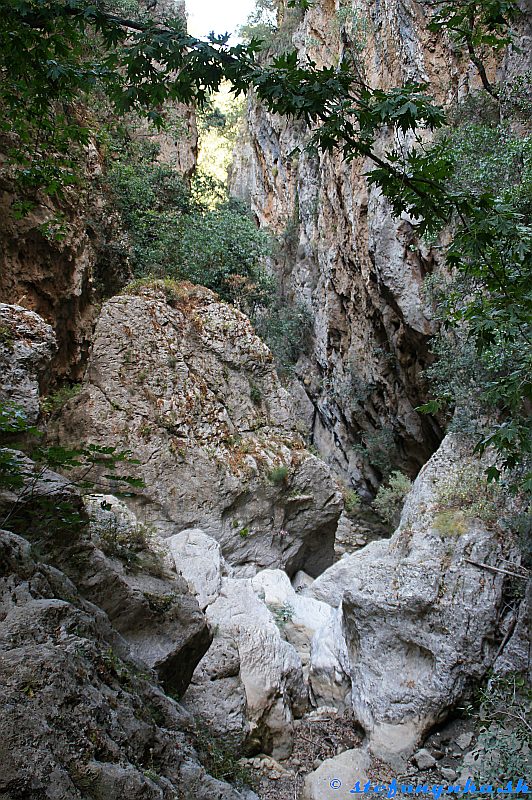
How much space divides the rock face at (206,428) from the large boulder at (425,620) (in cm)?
241

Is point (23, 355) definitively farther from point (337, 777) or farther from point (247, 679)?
point (337, 777)

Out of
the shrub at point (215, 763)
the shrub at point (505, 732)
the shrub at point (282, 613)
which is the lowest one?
the shrub at point (505, 732)

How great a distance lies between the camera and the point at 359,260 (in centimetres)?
1345

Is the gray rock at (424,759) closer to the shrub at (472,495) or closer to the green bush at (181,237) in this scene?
the shrub at (472,495)

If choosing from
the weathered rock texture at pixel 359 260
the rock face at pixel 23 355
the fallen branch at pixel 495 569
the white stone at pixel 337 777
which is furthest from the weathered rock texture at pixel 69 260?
the white stone at pixel 337 777

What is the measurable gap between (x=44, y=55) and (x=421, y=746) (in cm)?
682

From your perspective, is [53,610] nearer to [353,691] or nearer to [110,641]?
[110,641]

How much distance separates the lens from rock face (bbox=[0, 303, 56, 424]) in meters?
4.71

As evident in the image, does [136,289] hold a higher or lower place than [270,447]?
higher

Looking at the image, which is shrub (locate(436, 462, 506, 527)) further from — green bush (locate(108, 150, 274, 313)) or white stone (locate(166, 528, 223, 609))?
green bush (locate(108, 150, 274, 313))

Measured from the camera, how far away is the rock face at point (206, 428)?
7.75 metres

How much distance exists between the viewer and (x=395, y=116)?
7.40 feet

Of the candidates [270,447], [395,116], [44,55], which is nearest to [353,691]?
[270,447]

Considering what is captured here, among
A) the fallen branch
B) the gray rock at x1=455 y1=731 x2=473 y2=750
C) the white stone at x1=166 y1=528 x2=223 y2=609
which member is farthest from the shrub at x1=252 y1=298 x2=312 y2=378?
the gray rock at x1=455 y1=731 x2=473 y2=750
